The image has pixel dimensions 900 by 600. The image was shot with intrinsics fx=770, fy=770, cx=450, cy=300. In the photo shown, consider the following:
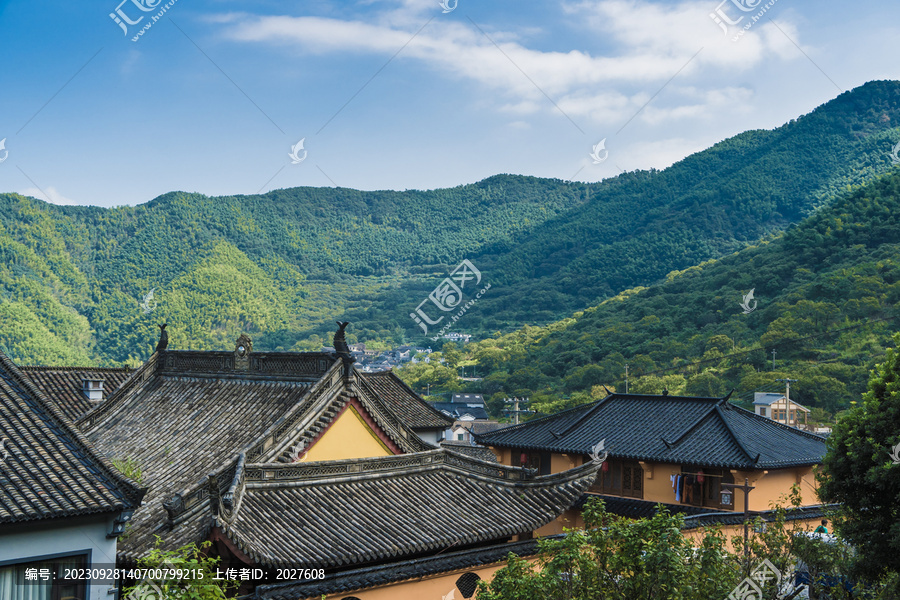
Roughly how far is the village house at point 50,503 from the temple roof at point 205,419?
1.19 metres

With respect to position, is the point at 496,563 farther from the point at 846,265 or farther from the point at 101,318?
the point at 101,318

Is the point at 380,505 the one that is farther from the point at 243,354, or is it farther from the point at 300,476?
the point at 243,354

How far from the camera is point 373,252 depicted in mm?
188125

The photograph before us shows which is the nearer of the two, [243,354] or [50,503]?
[50,503]

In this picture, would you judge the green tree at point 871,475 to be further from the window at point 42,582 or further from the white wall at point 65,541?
the window at point 42,582

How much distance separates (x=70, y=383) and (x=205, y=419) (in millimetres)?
11741

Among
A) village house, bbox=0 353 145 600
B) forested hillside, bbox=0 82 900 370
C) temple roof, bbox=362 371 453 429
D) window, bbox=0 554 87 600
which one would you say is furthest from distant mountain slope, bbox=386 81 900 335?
window, bbox=0 554 87 600

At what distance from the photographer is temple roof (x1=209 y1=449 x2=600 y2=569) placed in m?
12.9

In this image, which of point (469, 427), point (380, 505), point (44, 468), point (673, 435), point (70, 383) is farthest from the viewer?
point (469, 427)

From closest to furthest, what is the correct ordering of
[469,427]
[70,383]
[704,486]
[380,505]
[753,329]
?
[380,505], [704,486], [70,383], [469,427], [753,329]

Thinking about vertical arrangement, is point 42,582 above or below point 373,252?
below

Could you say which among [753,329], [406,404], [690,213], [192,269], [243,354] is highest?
[690,213]

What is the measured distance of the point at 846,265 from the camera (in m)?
86.4

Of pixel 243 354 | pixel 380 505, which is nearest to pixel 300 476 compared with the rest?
pixel 380 505
